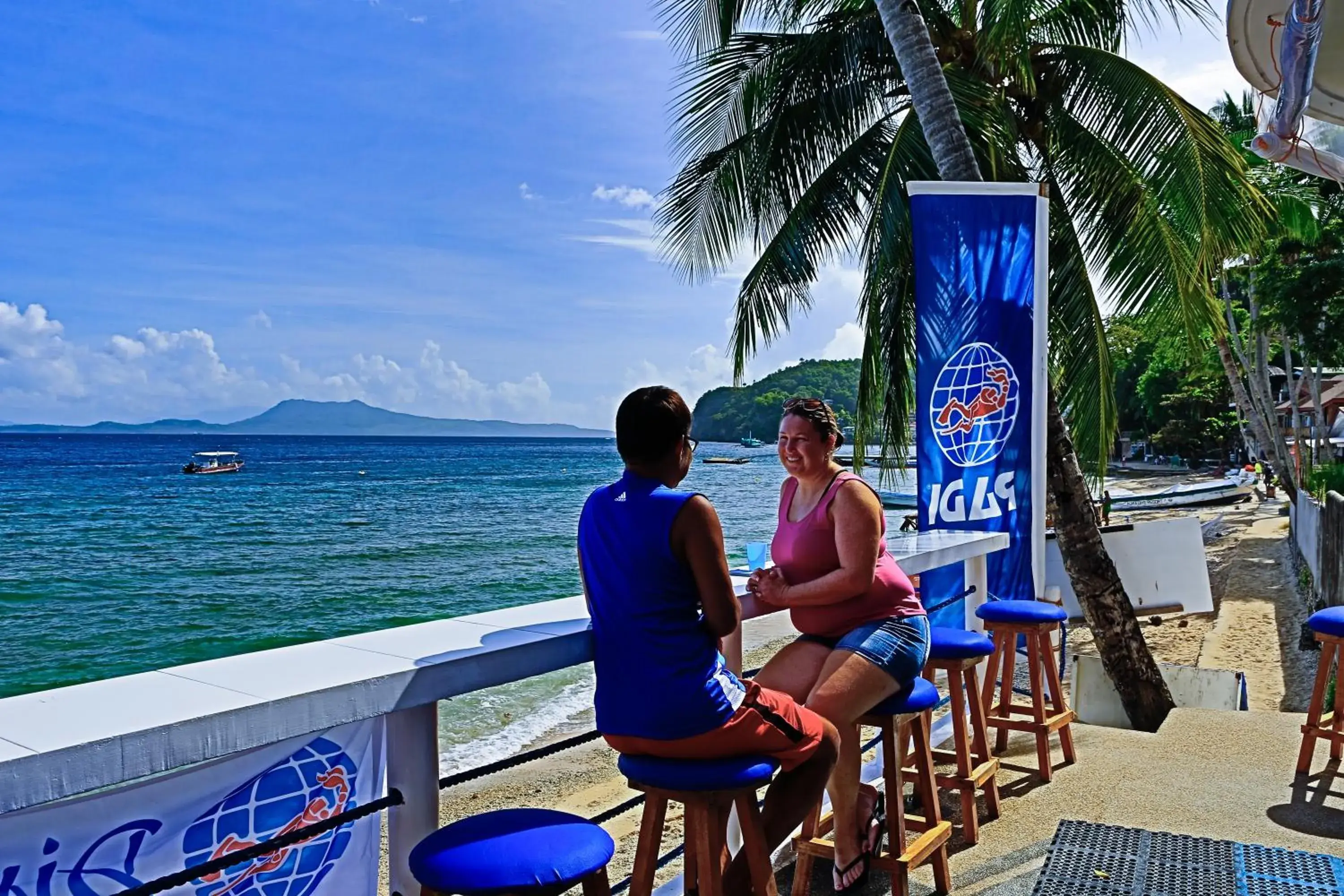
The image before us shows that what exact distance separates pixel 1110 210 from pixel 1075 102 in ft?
3.71

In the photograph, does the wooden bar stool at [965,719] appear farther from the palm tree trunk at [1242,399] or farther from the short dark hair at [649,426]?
the palm tree trunk at [1242,399]

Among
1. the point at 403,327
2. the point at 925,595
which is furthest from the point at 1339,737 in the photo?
the point at 403,327

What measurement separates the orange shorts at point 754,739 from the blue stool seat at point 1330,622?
2.97 metres

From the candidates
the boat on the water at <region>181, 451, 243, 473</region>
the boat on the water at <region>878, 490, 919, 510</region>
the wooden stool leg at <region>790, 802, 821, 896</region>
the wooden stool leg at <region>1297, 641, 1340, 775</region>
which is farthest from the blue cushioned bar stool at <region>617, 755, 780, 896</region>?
the boat on the water at <region>181, 451, 243, 473</region>

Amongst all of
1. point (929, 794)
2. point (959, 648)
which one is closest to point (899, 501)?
point (959, 648)

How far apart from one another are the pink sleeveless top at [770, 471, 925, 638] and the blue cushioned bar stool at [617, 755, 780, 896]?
2.78ft

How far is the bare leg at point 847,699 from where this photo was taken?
2887 millimetres

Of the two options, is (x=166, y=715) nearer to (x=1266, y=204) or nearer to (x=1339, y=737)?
(x=1339, y=737)

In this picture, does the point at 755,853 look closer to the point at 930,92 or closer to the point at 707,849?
the point at 707,849

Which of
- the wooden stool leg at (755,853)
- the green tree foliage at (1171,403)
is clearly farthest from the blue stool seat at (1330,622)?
the green tree foliage at (1171,403)

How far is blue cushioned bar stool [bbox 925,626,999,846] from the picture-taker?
145 inches

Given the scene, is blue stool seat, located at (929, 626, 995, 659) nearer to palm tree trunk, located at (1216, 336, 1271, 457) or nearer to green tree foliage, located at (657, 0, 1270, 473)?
green tree foliage, located at (657, 0, 1270, 473)

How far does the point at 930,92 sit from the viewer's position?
728 cm

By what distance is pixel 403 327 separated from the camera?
4006 inches
